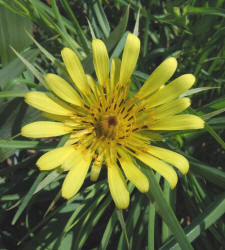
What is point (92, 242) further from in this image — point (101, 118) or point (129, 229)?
point (101, 118)

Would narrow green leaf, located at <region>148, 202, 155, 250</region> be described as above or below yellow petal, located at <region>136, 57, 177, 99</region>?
below

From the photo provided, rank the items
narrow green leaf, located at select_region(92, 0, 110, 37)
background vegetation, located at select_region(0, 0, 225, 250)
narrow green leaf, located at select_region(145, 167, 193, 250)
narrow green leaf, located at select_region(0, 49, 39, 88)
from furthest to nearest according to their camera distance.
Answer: narrow green leaf, located at select_region(92, 0, 110, 37) → narrow green leaf, located at select_region(0, 49, 39, 88) → background vegetation, located at select_region(0, 0, 225, 250) → narrow green leaf, located at select_region(145, 167, 193, 250)

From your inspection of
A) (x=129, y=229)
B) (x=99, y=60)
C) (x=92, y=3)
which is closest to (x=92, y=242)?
(x=129, y=229)

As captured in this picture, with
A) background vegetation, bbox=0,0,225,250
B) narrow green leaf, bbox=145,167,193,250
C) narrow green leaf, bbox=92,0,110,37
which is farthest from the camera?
narrow green leaf, bbox=92,0,110,37

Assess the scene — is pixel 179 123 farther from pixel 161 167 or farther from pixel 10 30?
pixel 10 30

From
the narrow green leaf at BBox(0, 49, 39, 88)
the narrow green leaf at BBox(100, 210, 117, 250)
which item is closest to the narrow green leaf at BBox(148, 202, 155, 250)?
the narrow green leaf at BBox(100, 210, 117, 250)

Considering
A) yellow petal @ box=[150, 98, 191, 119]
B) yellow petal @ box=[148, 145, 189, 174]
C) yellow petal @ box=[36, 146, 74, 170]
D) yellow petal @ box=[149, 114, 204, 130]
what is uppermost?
yellow petal @ box=[150, 98, 191, 119]

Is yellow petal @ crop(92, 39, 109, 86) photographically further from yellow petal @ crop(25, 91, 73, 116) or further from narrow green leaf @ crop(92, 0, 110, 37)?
narrow green leaf @ crop(92, 0, 110, 37)
